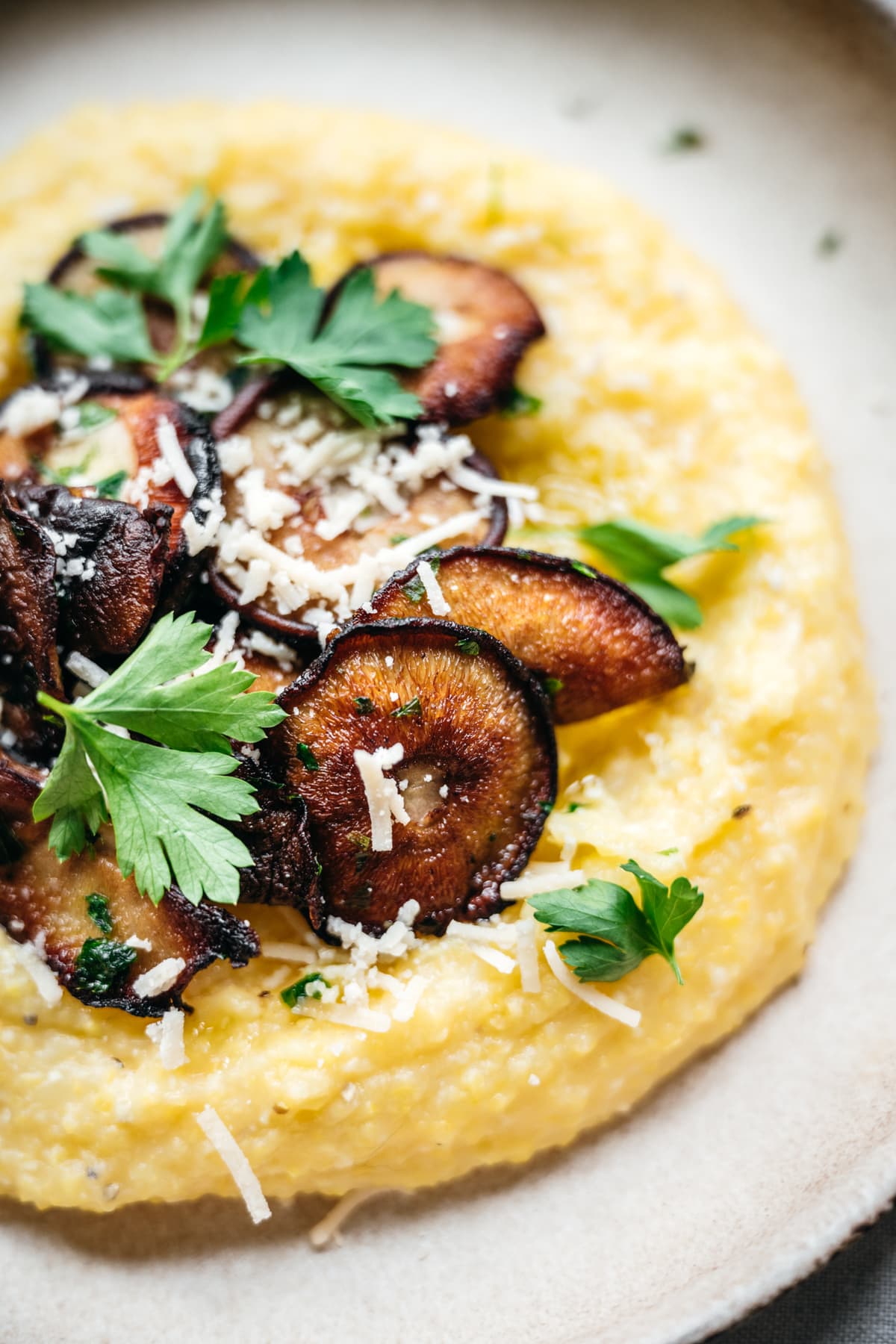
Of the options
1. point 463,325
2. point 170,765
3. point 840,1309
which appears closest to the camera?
point 170,765

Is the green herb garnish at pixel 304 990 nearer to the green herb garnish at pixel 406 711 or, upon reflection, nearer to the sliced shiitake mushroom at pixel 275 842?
the sliced shiitake mushroom at pixel 275 842

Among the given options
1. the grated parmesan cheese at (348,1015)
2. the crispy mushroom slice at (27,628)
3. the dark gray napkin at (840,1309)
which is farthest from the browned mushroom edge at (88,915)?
the dark gray napkin at (840,1309)

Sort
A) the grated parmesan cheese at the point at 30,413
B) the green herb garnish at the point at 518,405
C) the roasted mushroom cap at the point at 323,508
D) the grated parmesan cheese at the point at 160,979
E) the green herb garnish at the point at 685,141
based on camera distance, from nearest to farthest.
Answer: the grated parmesan cheese at the point at 160,979, the roasted mushroom cap at the point at 323,508, the grated parmesan cheese at the point at 30,413, the green herb garnish at the point at 518,405, the green herb garnish at the point at 685,141

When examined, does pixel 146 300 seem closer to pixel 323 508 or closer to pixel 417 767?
pixel 323 508

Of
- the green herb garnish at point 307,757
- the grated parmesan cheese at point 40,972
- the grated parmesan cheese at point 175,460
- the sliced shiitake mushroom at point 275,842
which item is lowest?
the grated parmesan cheese at point 40,972

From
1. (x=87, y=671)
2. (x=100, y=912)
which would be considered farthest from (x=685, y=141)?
(x=100, y=912)
